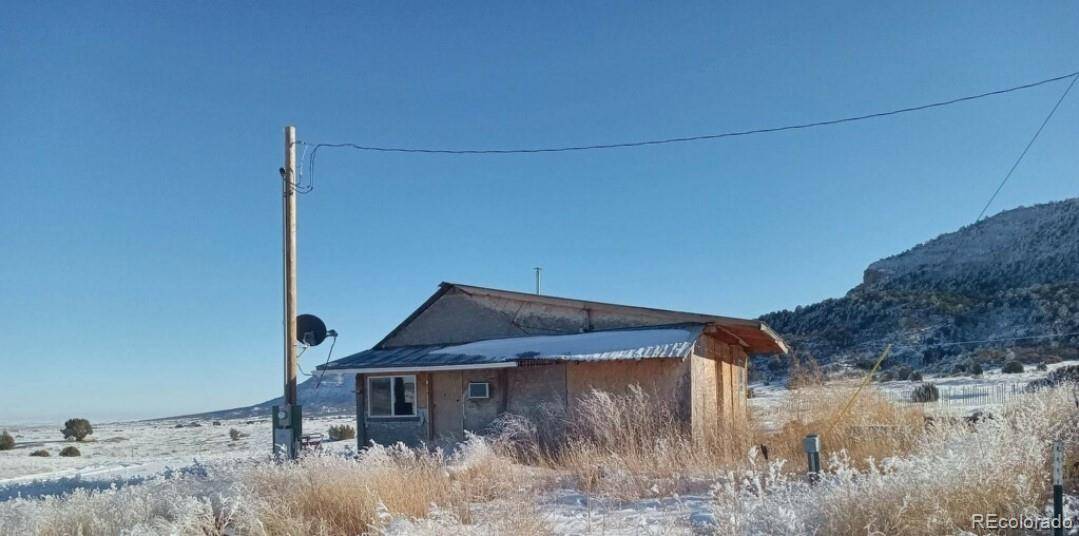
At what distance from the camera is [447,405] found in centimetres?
1695

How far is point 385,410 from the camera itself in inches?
698

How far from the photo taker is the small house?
48.8 feet

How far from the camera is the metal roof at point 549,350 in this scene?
14.2 metres

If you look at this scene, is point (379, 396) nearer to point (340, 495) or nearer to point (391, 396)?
point (391, 396)

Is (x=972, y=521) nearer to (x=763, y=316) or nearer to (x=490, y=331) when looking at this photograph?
(x=490, y=331)

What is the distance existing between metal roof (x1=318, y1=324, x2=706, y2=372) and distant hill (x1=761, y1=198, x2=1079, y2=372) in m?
23.6

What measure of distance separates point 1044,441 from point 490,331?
12105 millimetres

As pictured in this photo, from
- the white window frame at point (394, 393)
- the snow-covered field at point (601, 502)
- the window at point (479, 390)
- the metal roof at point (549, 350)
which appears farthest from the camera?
the white window frame at point (394, 393)

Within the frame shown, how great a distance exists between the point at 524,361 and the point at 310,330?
3.79 metres

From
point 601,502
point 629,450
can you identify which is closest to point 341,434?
point 629,450

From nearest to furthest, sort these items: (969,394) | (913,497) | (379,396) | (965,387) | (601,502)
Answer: (913,497) < (601,502) < (379,396) < (969,394) < (965,387)

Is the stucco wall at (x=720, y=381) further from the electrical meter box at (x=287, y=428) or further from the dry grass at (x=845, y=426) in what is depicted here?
the electrical meter box at (x=287, y=428)

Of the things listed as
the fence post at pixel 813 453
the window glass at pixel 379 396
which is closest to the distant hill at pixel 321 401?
the window glass at pixel 379 396

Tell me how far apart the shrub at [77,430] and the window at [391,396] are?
23922mm
